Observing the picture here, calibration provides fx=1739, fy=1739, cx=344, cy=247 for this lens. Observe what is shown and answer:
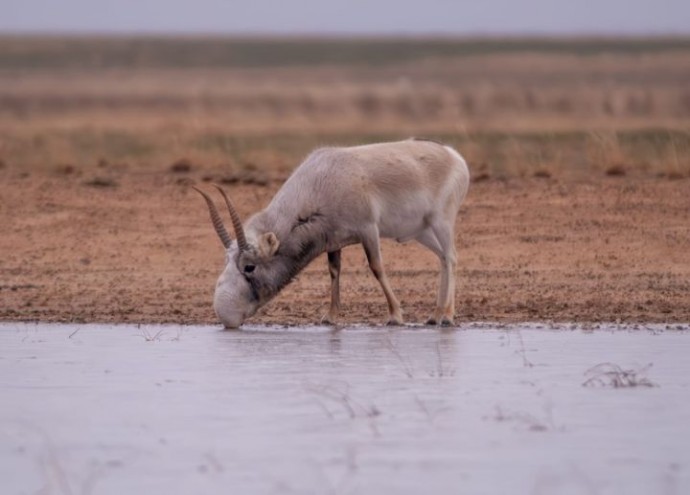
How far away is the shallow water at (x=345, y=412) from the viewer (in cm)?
830

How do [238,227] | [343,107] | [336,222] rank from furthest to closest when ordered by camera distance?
[343,107]
[336,222]
[238,227]

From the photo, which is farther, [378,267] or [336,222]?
[378,267]

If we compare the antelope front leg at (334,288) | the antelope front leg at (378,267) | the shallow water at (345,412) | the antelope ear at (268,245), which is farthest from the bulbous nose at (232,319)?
the antelope front leg at (378,267)

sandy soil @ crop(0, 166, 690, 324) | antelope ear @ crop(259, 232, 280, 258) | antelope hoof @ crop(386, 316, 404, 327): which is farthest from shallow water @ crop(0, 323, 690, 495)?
sandy soil @ crop(0, 166, 690, 324)

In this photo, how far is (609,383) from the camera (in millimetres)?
10805

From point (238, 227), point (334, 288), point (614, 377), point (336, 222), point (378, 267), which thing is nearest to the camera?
point (614, 377)

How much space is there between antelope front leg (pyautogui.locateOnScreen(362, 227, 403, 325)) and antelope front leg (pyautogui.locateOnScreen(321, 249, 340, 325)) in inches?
13.1

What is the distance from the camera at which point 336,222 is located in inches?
536

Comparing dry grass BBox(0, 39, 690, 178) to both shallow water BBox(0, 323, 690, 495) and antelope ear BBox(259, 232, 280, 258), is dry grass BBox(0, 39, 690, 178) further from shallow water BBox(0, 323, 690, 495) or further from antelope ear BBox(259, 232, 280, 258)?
shallow water BBox(0, 323, 690, 495)

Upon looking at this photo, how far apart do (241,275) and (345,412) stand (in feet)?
12.7

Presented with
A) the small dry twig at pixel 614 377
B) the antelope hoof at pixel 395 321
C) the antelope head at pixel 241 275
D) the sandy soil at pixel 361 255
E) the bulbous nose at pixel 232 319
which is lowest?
the sandy soil at pixel 361 255

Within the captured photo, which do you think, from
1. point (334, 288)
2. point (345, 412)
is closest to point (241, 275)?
point (334, 288)

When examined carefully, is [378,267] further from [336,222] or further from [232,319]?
[232,319]

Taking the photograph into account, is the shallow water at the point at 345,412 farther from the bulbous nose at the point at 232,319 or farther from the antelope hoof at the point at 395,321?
the antelope hoof at the point at 395,321
